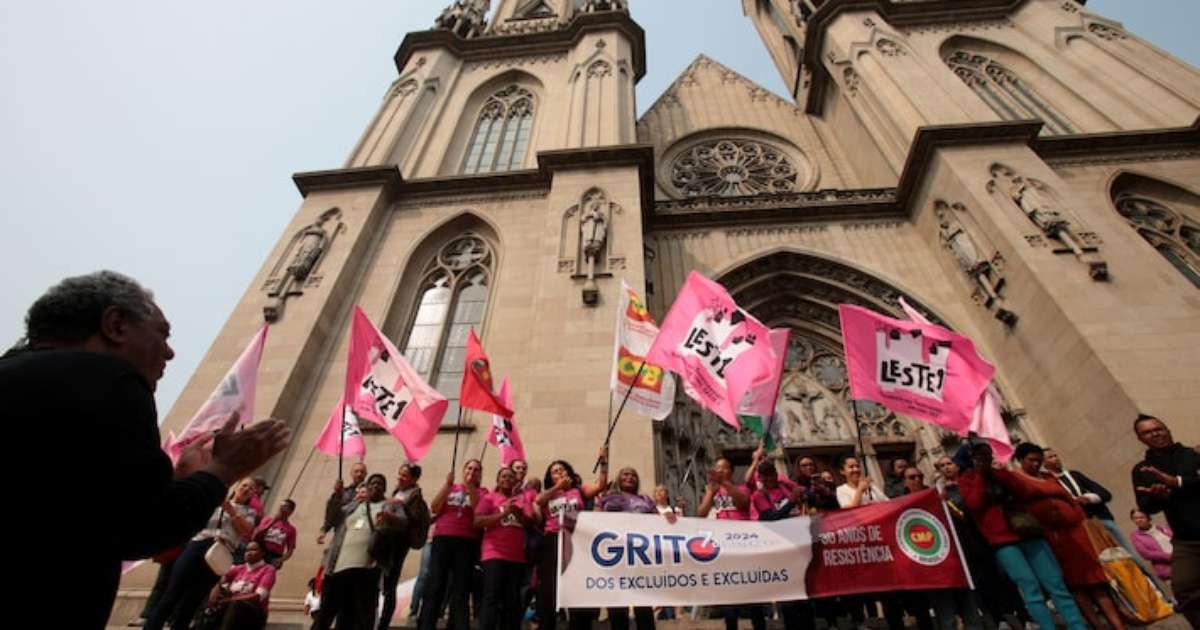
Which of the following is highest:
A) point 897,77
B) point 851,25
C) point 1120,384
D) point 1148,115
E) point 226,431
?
point 851,25

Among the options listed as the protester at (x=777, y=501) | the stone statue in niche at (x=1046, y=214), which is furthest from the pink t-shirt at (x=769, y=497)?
the stone statue in niche at (x=1046, y=214)

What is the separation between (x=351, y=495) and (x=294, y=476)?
156 inches

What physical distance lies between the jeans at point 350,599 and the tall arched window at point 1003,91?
694 inches

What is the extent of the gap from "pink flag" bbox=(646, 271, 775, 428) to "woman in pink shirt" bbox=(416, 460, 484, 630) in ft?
7.85

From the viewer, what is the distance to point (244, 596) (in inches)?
167

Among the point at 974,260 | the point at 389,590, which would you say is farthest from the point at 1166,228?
the point at 389,590

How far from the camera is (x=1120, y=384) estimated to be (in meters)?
7.28

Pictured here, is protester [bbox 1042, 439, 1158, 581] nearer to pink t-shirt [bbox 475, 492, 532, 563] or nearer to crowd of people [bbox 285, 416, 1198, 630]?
crowd of people [bbox 285, 416, 1198, 630]

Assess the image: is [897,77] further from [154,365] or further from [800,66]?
[154,365]

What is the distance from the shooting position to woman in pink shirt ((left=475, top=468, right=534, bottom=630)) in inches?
166

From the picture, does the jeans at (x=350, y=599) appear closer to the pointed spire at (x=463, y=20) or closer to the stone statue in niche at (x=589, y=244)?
the stone statue in niche at (x=589, y=244)

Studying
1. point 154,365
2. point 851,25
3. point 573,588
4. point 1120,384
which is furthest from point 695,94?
point 154,365

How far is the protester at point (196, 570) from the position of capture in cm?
443

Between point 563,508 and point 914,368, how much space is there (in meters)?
4.01
